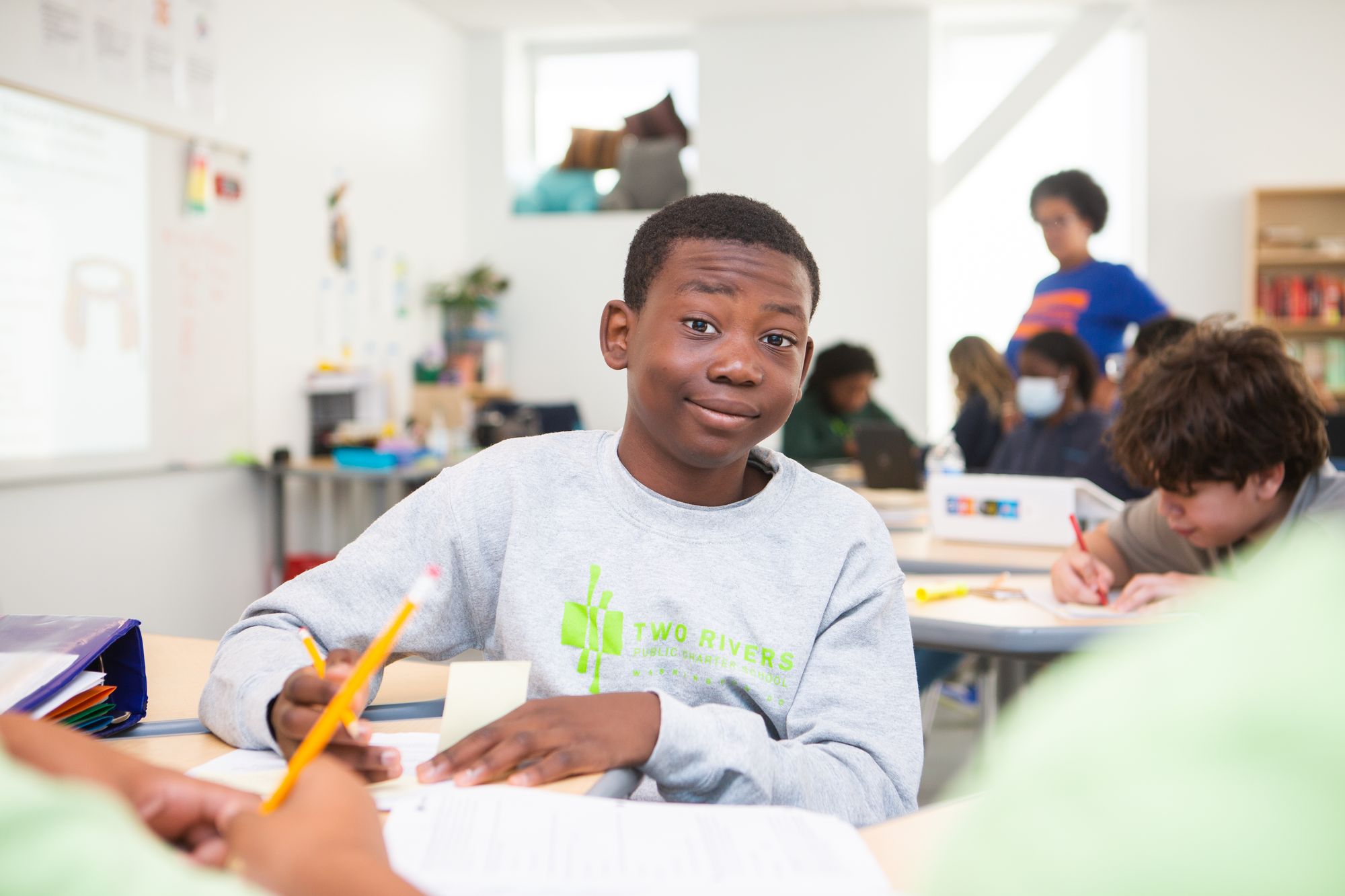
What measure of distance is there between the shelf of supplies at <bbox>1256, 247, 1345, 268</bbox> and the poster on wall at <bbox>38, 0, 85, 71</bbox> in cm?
536

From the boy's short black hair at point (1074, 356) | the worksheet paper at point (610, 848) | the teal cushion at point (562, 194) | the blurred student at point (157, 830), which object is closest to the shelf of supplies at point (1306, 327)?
the boy's short black hair at point (1074, 356)

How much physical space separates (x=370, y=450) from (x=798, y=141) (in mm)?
3097

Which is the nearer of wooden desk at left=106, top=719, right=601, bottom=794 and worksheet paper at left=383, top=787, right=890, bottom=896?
worksheet paper at left=383, top=787, right=890, bottom=896

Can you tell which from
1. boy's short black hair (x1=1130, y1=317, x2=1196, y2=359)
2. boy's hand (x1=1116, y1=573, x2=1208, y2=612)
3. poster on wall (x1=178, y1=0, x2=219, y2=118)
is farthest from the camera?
poster on wall (x1=178, y1=0, x2=219, y2=118)

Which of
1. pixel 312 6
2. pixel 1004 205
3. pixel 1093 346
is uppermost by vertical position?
pixel 312 6

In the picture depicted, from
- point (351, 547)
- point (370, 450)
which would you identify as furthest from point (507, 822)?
point (370, 450)

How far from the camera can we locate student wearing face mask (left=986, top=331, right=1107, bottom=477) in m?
2.94

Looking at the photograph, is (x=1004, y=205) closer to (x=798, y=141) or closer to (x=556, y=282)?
(x=798, y=141)

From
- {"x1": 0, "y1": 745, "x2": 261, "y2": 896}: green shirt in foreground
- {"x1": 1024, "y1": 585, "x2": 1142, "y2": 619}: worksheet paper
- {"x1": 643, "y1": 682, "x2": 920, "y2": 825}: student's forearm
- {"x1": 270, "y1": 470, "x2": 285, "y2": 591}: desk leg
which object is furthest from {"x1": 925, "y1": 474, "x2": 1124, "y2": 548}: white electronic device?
{"x1": 270, "y1": 470, "x2": 285, "y2": 591}: desk leg

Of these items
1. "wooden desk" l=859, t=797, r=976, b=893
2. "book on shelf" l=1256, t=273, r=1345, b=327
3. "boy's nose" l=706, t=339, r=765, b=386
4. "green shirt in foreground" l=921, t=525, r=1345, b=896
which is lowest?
"wooden desk" l=859, t=797, r=976, b=893

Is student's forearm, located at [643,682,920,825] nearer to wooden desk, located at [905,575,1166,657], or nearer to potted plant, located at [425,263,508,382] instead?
wooden desk, located at [905,575,1166,657]

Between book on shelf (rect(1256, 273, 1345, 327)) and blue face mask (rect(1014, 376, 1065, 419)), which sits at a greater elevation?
book on shelf (rect(1256, 273, 1345, 327))

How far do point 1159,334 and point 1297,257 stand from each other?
12.1ft

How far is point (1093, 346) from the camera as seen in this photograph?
12.4 ft
